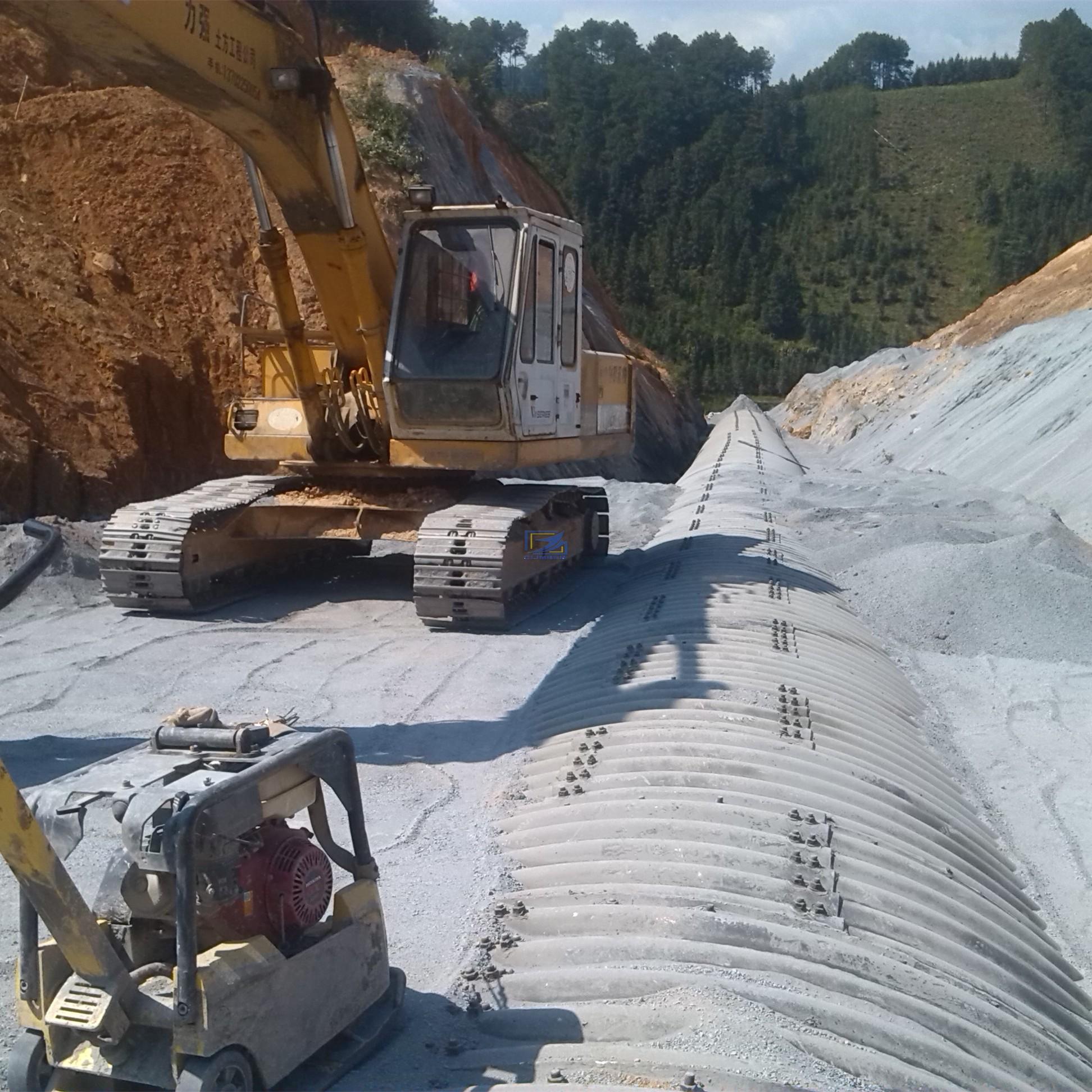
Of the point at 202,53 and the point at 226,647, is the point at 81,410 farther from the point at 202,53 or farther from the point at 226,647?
the point at 202,53

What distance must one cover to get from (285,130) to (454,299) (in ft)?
6.39

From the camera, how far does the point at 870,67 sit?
111188 mm

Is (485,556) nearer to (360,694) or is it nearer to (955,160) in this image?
(360,694)

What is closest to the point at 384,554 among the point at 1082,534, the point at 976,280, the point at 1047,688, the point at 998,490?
the point at 1047,688

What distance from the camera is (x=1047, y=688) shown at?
8133mm

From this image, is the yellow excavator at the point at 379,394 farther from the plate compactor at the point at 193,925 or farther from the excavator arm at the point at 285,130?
the plate compactor at the point at 193,925

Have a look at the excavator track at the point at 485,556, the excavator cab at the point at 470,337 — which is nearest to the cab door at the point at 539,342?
the excavator cab at the point at 470,337

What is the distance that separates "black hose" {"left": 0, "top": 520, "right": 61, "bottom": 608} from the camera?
9500mm

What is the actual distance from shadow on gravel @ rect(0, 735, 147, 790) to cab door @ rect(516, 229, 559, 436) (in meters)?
4.30

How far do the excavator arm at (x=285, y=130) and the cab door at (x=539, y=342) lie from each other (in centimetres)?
110

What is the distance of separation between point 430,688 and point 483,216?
3.91 metres
